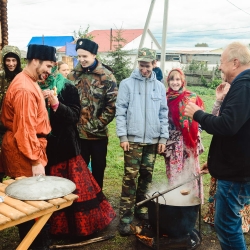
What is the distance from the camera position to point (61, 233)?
3643 millimetres

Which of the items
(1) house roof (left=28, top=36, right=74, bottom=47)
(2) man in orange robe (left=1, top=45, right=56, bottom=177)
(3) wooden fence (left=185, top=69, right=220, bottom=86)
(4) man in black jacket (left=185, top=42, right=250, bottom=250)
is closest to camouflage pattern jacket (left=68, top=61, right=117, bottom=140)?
(2) man in orange robe (left=1, top=45, right=56, bottom=177)

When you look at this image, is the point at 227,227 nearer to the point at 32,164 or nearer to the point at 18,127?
the point at 32,164

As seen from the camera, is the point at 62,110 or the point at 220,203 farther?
the point at 62,110

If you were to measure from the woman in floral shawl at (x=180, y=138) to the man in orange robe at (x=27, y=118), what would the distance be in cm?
185

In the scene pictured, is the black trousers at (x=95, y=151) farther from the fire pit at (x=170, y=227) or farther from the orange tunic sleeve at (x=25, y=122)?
the orange tunic sleeve at (x=25, y=122)

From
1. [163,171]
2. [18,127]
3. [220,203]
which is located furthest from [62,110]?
[163,171]

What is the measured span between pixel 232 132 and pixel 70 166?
5.86ft

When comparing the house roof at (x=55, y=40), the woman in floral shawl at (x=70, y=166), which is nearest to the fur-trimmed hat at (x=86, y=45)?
the woman in floral shawl at (x=70, y=166)

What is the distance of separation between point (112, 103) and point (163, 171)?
2.70m

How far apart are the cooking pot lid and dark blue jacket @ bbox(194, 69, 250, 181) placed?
48.3 inches

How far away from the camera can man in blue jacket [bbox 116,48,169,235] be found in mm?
3836

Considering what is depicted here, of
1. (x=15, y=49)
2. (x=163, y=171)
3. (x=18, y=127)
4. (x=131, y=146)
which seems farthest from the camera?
(x=163, y=171)

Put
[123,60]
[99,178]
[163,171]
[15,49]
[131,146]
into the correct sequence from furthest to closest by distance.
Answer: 1. [123,60]
2. [163,171]
3. [15,49]
4. [99,178]
5. [131,146]

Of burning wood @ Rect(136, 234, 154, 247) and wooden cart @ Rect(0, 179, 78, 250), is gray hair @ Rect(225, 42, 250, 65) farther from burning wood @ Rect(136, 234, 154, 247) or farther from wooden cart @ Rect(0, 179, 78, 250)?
burning wood @ Rect(136, 234, 154, 247)
